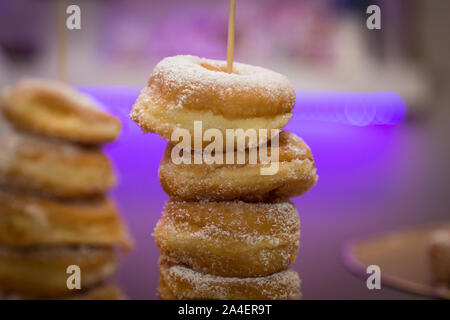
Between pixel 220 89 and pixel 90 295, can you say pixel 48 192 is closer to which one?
pixel 90 295

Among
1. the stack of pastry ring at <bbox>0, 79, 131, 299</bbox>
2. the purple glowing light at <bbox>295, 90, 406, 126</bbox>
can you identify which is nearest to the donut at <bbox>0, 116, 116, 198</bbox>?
the stack of pastry ring at <bbox>0, 79, 131, 299</bbox>

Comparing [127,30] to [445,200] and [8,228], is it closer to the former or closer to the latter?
[8,228]

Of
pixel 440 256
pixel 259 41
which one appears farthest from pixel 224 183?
pixel 259 41

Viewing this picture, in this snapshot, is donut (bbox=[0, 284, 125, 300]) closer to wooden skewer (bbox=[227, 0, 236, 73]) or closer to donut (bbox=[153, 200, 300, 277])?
donut (bbox=[153, 200, 300, 277])

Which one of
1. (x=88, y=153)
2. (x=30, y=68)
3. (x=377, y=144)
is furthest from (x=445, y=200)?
(x=88, y=153)

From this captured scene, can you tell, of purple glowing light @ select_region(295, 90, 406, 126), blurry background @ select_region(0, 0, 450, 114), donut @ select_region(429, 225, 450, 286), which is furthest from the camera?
purple glowing light @ select_region(295, 90, 406, 126)

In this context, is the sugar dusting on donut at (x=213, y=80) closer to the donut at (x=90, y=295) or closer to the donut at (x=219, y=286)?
the donut at (x=219, y=286)
